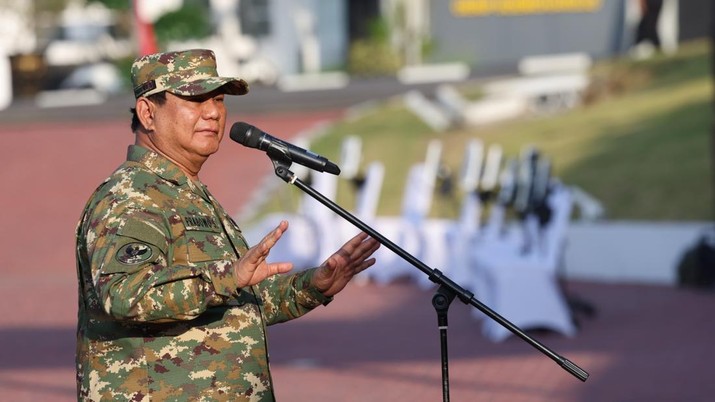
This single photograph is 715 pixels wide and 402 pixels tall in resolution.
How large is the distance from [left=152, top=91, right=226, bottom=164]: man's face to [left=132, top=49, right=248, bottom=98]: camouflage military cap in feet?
0.14

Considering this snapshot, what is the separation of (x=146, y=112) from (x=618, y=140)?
19.6 metres

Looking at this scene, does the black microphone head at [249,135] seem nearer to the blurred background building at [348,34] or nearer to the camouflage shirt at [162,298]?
the camouflage shirt at [162,298]

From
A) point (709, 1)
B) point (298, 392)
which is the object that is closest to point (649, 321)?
point (298, 392)

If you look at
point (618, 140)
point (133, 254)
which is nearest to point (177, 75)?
point (133, 254)

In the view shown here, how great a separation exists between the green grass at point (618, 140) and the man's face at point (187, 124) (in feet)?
47.8

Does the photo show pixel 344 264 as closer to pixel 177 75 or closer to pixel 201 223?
pixel 201 223

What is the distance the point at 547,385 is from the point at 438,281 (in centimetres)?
658

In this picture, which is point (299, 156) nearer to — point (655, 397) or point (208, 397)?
point (208, 397)

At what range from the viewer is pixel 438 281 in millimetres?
4258

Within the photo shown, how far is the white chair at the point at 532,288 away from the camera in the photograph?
1333 centimetres

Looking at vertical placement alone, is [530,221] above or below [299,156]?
below

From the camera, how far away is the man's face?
426 cm

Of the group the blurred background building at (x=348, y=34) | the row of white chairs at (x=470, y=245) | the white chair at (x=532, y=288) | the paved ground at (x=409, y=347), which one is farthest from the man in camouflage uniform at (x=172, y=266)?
the blurred background building at (x=348, y=34)

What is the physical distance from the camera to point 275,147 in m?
4.15
